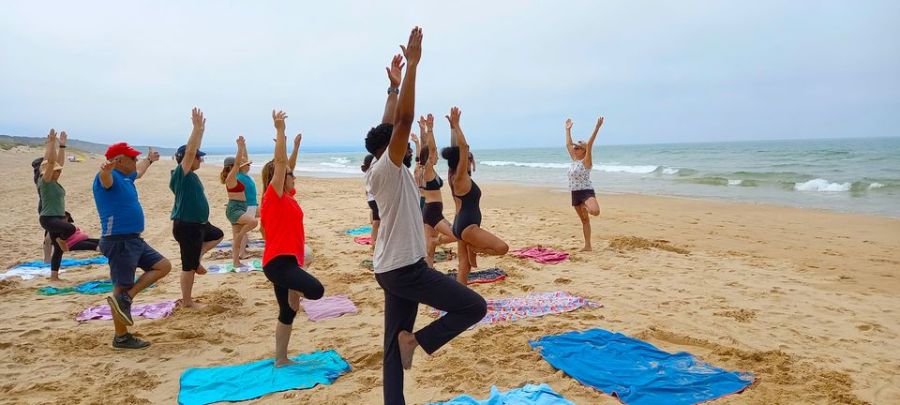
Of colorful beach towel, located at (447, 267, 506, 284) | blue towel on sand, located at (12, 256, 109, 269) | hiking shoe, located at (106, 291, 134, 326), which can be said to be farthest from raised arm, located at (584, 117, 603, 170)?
blue towel on sand, located at (12, 256, 109, 269)

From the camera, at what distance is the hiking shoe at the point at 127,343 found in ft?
16.8

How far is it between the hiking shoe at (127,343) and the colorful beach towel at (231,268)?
3219 mm

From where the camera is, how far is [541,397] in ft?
12.8

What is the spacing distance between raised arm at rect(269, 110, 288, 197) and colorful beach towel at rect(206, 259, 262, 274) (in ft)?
15.1

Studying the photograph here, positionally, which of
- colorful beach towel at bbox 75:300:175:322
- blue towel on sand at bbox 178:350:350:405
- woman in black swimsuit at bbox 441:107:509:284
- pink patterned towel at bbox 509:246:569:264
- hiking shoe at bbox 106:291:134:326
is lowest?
colorful beach towel at bbox 75:300:175:322

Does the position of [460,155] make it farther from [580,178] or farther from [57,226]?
[57,226]

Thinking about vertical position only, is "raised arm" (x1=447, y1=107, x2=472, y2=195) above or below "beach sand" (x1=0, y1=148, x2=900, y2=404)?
above

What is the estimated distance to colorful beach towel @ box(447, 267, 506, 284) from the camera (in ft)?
24.4

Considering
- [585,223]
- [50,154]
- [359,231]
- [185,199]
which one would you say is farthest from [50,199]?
[585,223]

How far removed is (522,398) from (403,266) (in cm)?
153

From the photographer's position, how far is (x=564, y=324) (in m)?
5.63

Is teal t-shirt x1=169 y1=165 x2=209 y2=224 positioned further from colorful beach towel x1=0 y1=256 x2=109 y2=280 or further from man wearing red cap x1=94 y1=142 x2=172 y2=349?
colorful beach towel x1=0 y1=256 x2=109 y2=280

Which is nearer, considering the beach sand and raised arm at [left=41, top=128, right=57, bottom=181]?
the beach sand

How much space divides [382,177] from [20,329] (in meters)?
5.31
